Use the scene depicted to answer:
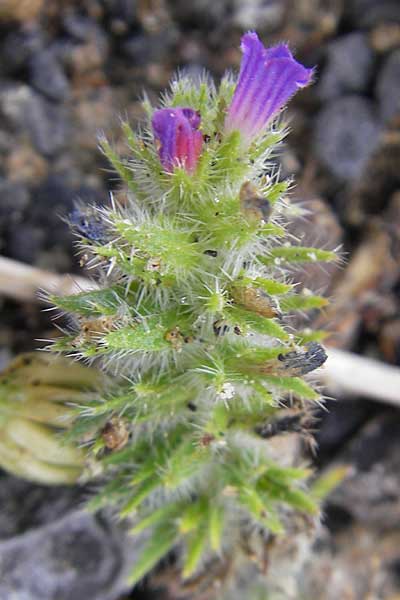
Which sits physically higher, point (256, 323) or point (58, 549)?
point (256, 323)

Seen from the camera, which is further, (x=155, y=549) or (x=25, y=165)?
(x=25, y=165)

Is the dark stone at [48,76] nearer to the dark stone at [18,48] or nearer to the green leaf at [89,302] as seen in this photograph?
the dark stone at [18,48]

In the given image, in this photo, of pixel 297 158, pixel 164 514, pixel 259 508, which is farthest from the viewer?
pixel 297 158

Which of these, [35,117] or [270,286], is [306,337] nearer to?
[270,286]

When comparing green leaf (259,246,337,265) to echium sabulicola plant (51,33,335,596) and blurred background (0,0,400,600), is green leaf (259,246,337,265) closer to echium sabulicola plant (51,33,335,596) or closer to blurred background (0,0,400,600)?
echium sabulicola plant (51,33,335,596)

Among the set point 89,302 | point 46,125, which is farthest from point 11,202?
point 89,302

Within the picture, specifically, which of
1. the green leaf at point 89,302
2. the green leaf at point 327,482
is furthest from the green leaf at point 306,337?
the green leaf at point 327,482

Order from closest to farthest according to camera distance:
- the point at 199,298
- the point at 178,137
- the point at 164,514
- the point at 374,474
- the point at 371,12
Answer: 1. the point at 178,137
2. the point at 199,298
3. the point at 164,514
4. the point at 374,474
5. the point at 371,12

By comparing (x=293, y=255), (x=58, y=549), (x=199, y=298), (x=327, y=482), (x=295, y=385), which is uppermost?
(x=293, y=255)
